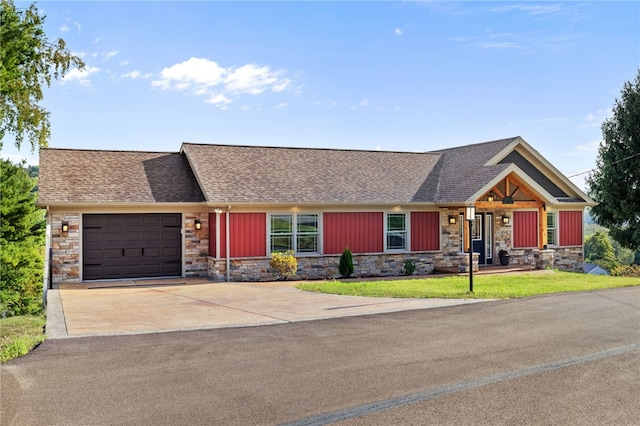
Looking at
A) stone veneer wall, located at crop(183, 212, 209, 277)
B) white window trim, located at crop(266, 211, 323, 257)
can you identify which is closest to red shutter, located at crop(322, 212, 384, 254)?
white window trim, located at crop(266, 211, 323, 257)

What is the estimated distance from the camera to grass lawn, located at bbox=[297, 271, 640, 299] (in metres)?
15.6

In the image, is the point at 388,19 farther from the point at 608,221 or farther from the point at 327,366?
the point at 608,221

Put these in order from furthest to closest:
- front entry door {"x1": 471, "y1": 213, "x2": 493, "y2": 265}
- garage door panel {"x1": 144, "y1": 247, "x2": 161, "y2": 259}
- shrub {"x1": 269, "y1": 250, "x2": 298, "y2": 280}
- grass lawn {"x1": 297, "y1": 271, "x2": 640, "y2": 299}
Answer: front entry door {"x1": 471, "y1": 213, "x2": 493, "y2": 265}, garage door panel {"x1": 144, "y1": 247, "x2": 161, "y2": 259}, shrub {"x1": 269, "y1": 250, "x2": 298, "y2": 280}, grass lawn {"x1": 297, "y1": 271, "x2": 640, "y2": 299}

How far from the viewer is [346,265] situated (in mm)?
20656

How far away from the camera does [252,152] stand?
2364 centimetres

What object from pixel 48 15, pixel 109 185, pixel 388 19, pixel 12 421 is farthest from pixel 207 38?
pixel 12 421

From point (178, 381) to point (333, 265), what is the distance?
1424 centimetres

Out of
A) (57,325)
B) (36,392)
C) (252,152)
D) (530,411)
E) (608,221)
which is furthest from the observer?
(608,221)

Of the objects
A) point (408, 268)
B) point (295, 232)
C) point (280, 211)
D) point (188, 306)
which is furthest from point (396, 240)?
point (188, 306)

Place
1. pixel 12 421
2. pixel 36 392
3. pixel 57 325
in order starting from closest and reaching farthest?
pixel 12 421
pixel 36 392
pixel 57 325

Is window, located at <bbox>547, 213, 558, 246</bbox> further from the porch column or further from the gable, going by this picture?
the porch column

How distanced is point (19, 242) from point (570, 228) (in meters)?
27.9

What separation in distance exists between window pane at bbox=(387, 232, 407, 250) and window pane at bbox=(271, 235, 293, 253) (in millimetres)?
4118

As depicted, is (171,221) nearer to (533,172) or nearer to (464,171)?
(464,171)
